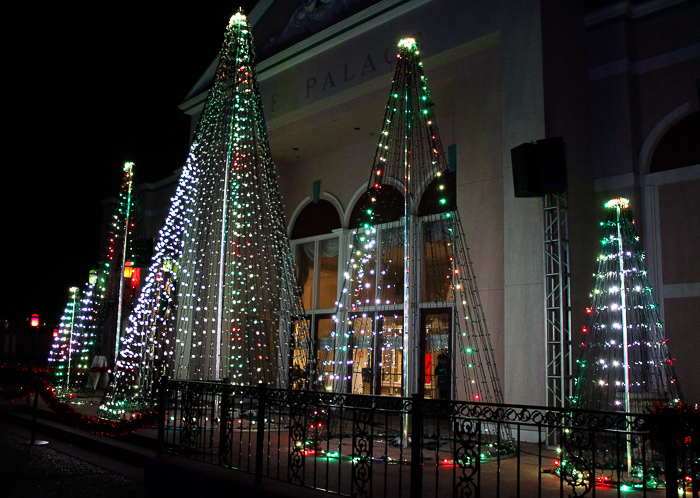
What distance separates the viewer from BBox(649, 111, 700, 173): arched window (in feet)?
33.8

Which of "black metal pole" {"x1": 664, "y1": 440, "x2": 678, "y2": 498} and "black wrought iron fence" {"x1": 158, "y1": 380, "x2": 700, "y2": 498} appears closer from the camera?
"black metal pole" {"x1": 664, "y1": 440, "x2": 678, "y2": 498}

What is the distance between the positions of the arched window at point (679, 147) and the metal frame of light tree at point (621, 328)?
3.13 m

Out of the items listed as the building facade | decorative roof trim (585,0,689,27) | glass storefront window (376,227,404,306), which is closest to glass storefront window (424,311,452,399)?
the building facade

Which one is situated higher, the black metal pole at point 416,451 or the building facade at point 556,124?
the building facade at point 556,124

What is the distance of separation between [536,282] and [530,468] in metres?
3.58

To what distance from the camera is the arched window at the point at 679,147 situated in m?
10.3

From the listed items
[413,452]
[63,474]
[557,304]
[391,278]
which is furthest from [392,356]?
[413,452]

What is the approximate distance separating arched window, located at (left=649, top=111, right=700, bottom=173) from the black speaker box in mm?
2185

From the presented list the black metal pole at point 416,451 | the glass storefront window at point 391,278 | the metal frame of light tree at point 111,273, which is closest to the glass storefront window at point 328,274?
the glass storefront window at point 391,278

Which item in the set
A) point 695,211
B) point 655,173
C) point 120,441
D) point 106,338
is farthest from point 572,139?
point 106,338

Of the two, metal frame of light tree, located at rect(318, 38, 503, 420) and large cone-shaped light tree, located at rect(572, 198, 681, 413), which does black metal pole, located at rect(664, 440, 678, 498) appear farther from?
metal frame of light tree, located at rect(318, 38, 503, 420)

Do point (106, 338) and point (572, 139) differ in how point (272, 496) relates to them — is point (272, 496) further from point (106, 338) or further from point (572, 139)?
point (106, 338)

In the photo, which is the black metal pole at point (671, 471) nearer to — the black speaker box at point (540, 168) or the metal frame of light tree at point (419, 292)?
the metal frame of light tree at point (419, 292)

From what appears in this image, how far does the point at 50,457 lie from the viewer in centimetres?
878
